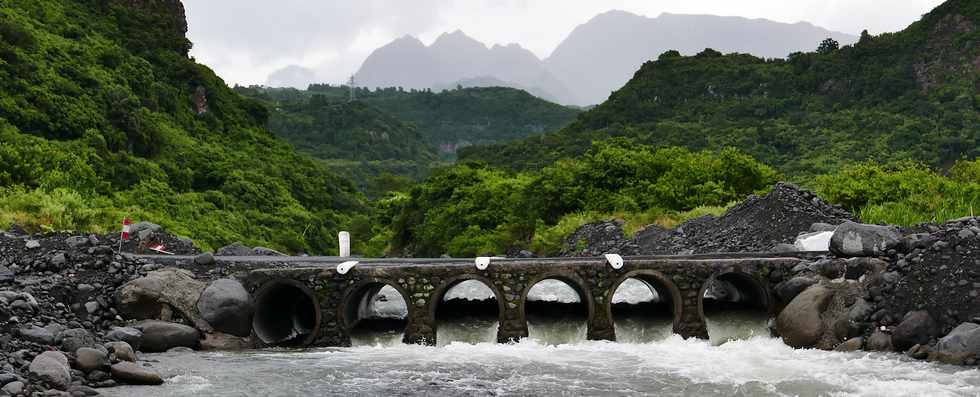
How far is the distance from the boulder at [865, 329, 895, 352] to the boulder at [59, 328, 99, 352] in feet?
55.2

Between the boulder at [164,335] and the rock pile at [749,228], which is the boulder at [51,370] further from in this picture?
the rock pile at [749,228]

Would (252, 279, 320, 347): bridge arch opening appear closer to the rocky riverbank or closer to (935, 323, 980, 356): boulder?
the rocky riverbank

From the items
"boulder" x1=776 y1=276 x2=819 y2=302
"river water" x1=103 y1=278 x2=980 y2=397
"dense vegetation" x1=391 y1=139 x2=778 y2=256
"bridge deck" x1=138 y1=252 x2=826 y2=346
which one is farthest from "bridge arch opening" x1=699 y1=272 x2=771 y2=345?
"dense vegetation" x1=391 y1=139 x2=778 y2=256

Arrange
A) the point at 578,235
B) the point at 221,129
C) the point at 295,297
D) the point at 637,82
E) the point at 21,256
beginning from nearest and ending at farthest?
the point at 21,256 → the point at 295,297 → the point at 578,235 → the point at 221,129 → the point at 637,82

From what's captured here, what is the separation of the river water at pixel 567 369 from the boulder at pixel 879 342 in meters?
0.45

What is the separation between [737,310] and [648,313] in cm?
275

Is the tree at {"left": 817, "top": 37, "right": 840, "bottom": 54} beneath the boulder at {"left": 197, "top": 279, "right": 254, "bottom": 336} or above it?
above

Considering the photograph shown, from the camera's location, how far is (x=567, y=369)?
1784 centimetres

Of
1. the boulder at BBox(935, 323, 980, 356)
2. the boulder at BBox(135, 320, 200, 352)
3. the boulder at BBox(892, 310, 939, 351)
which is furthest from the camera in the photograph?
the boulder at BBox(135, 320, 200, 352)

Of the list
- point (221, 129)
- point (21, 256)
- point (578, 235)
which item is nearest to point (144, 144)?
point (221, 129)

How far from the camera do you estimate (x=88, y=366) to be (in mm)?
15375

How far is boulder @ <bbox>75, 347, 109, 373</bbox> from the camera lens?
1534 cm

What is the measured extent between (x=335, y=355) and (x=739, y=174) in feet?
102

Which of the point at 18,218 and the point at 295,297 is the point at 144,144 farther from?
the point at 295,297
